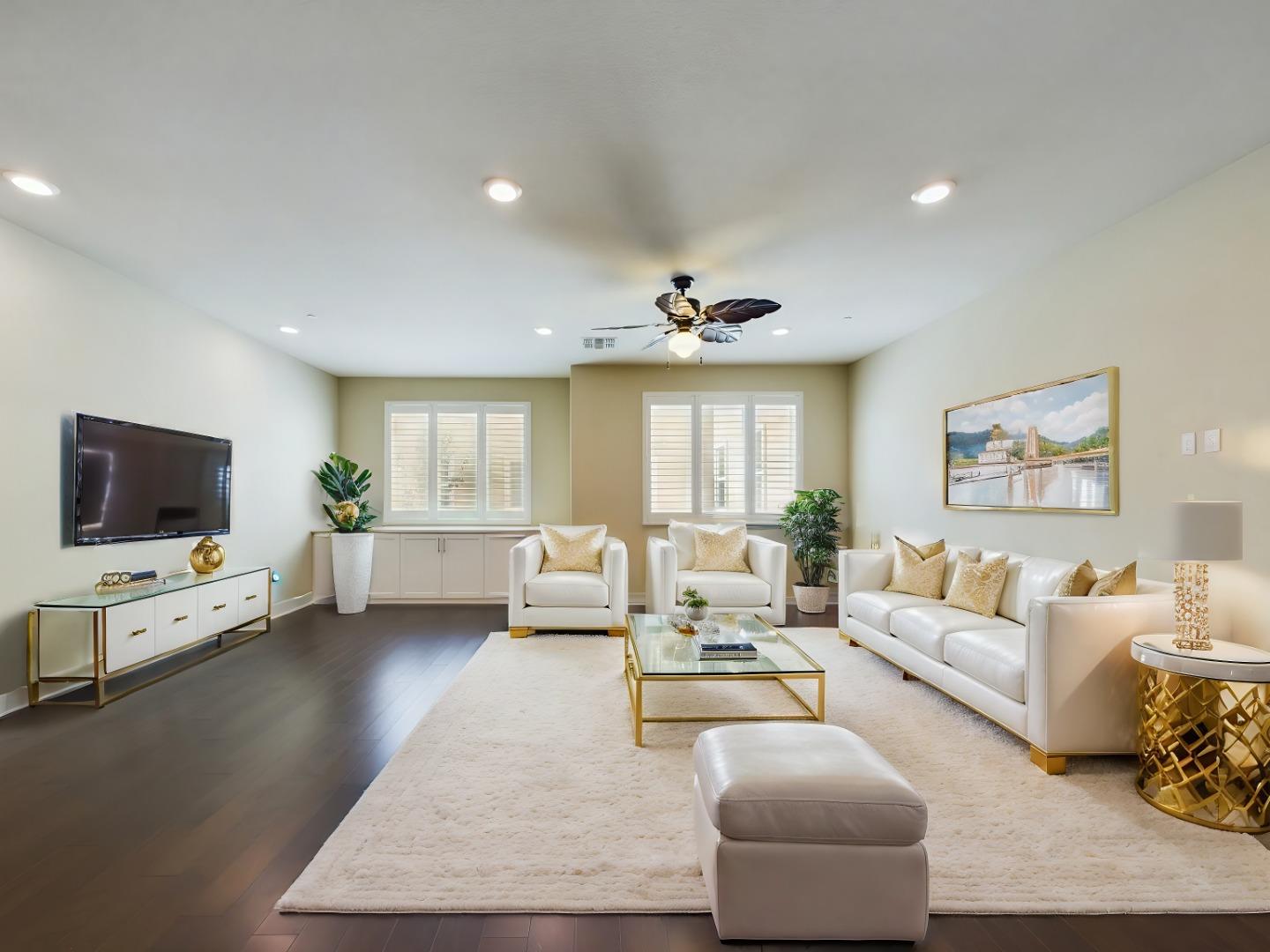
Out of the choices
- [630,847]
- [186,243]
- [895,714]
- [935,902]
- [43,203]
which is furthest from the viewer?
[186,243]

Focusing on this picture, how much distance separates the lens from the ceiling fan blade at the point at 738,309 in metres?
3.71

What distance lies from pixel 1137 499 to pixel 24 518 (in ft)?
20.2

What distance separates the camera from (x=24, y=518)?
11.5ft

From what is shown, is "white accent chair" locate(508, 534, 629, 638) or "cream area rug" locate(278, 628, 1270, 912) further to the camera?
"white accent chair" locate(508, 534, 629, 638)

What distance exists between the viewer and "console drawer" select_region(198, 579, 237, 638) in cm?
442

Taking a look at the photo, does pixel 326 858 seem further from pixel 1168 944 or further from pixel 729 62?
pixel 729 62

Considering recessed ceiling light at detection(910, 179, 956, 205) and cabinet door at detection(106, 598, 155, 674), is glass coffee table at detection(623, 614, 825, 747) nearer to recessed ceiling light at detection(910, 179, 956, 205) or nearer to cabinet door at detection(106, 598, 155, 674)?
recessed ceiling light at detection(910, 179, 956, 205)

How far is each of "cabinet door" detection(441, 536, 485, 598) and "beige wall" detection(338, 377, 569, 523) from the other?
3.40 feet

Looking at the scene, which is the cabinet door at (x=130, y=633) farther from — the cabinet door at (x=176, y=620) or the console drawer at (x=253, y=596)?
the console drawer at (x=253, y=596)

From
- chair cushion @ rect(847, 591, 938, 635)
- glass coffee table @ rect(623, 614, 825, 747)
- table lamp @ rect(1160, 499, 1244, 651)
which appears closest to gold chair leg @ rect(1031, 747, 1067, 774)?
table lamp @ rect(1160, 499, 1244, 651)

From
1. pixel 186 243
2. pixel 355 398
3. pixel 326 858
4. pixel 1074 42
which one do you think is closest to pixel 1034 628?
pixel 1074 42

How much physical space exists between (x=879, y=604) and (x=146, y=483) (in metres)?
5.24

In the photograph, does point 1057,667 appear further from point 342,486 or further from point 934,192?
point 342,486

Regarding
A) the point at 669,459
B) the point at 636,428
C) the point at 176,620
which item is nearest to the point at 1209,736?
the point at 669,459
